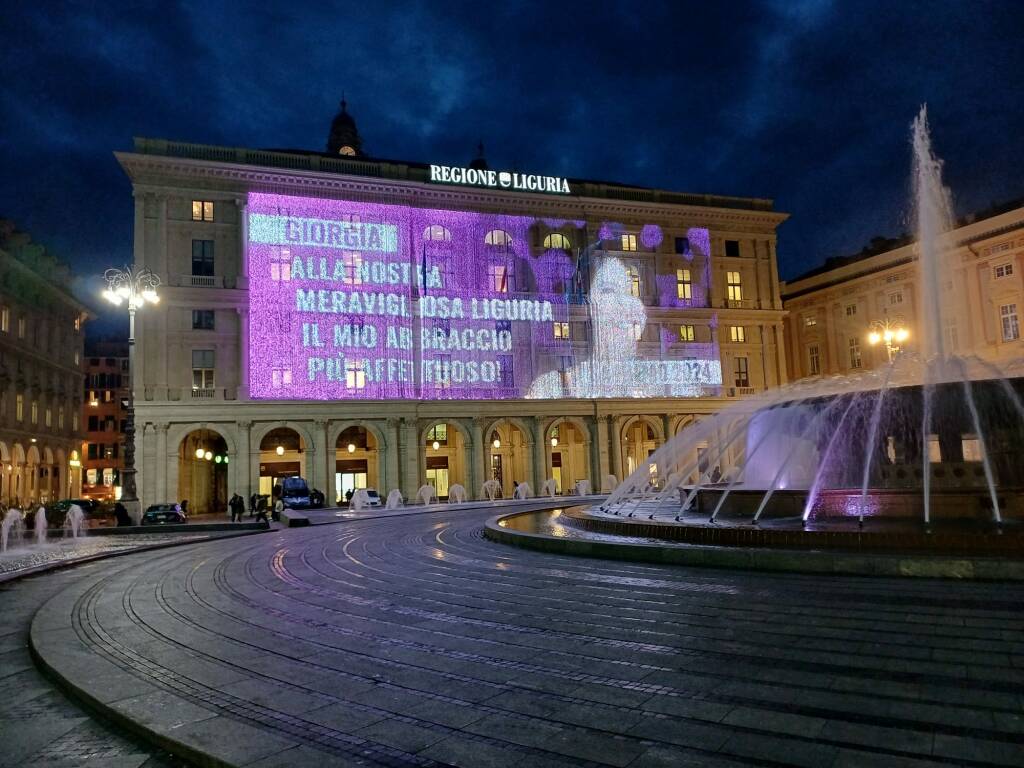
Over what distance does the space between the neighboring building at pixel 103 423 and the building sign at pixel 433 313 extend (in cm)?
5396

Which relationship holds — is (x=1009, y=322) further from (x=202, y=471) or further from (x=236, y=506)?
(x=202, y=471)

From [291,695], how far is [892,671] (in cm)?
442

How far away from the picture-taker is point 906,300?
5062 centimetres

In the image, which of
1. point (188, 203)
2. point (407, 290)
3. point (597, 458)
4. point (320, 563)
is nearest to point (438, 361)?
point (407, 290)

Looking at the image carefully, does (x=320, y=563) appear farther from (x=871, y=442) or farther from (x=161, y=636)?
(x=871, y=442)

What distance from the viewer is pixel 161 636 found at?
7.42 metres

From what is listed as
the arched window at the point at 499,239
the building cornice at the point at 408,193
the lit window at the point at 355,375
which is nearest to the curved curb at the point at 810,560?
the lit window at the point at 355,375

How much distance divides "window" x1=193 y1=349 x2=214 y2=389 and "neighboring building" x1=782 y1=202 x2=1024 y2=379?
36392 millimetres

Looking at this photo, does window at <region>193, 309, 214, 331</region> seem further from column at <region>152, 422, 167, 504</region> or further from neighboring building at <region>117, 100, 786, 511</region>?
column at <region>152, 422, 167, 504</region>

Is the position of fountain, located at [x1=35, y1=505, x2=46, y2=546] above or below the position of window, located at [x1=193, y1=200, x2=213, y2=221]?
below

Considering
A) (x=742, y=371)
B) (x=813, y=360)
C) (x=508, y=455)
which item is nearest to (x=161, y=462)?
(x=508, y=455)

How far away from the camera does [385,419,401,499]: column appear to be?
4328 cm

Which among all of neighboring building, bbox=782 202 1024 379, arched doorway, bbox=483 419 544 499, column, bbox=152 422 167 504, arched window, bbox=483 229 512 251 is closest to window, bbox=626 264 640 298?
arched window, bbox=483 229 512 251

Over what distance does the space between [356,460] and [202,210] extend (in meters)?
18.2
